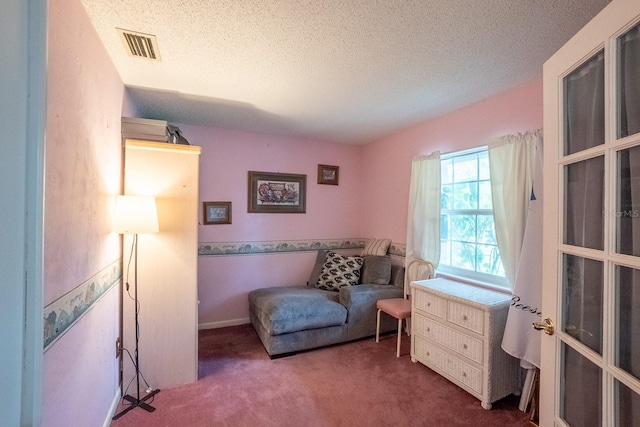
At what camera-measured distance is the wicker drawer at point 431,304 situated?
7.27 feet

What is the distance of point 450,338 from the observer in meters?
2.14

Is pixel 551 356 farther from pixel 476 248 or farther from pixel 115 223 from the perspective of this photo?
pixel 115 223

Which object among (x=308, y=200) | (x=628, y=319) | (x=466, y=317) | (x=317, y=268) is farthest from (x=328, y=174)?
(x=628, y=319)

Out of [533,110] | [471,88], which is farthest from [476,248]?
[471,88]

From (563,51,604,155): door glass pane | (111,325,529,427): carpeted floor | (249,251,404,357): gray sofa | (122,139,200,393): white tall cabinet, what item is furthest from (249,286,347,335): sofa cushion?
(563,51,604,155): door glass pane

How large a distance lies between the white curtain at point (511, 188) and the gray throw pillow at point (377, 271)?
1.28 metres

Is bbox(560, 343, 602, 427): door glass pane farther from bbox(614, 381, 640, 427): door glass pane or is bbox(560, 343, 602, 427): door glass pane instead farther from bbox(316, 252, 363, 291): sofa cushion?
bbox(316, 252, 363, 291): sofa cushion

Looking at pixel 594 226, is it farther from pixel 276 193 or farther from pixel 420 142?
pixel 276 193

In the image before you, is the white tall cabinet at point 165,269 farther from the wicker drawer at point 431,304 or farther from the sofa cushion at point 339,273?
the wicker drawer at point 431,304

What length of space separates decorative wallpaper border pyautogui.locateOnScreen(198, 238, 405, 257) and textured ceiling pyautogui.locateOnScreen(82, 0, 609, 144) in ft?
4.94

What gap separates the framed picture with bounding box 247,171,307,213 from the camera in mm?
3404

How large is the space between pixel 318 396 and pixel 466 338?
1.15 metres

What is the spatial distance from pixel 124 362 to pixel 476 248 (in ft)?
9.76

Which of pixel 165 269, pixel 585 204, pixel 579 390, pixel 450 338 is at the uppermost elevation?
pixel 585 204
